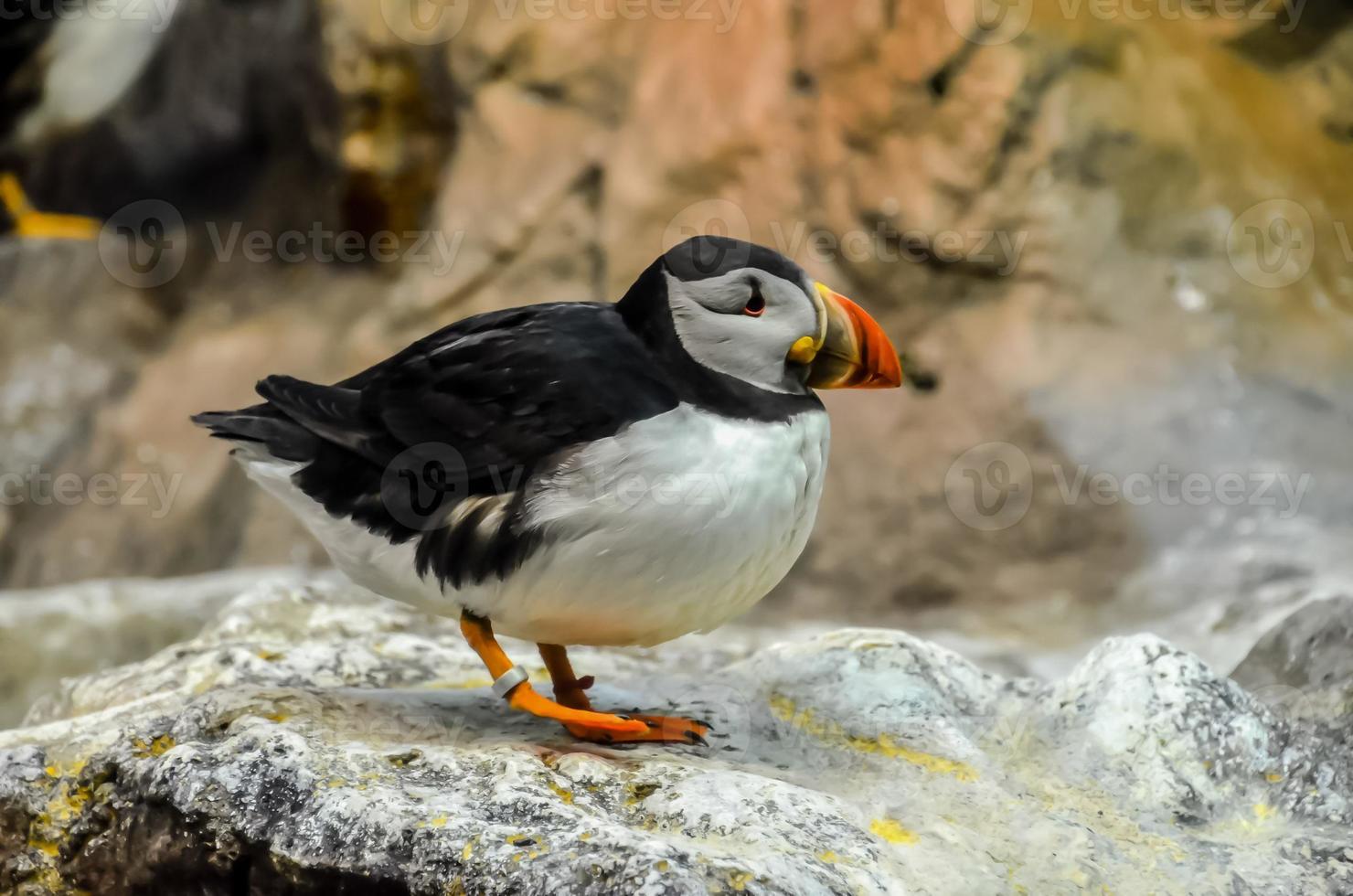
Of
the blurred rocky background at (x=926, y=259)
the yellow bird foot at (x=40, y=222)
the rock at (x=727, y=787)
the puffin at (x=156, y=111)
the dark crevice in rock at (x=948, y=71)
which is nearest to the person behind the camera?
the rock at (x=727, y=787)

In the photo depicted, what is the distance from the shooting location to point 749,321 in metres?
2.34

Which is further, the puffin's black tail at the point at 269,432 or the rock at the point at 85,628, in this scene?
the rock at the point at 85,628

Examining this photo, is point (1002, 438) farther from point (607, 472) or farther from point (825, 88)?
point (607, 472)

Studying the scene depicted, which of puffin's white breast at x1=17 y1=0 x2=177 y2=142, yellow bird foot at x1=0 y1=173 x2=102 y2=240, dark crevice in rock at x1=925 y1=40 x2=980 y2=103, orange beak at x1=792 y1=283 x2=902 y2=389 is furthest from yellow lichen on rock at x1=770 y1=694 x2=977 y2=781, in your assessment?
puffin's white breast at x1=17 y1=0 x2=177 y2=142

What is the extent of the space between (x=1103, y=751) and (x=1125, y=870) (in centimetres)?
39

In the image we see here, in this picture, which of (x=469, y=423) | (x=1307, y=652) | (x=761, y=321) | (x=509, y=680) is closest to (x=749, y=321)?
(x=761, y=321)

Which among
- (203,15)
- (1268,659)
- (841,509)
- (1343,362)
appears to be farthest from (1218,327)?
(203,15)

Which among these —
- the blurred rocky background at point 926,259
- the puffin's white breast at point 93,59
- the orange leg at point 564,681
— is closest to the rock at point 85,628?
the blurred rocky background at point 926,259

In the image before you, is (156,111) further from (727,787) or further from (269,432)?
(727,787)

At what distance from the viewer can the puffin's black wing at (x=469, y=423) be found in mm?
2344

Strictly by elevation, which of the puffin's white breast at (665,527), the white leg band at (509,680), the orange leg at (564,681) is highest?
the puffin's white breast at (665,527)

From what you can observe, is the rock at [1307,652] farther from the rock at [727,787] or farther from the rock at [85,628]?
the rock at [85,628]

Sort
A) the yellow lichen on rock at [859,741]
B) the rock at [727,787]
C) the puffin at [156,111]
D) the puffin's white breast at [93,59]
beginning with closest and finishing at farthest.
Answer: the rock at [727,787]
the yellow lichen on rock at [859,741]
the puffin at [156,111]
the puffin's white breast at [93,59]

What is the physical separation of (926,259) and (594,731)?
3.53m
